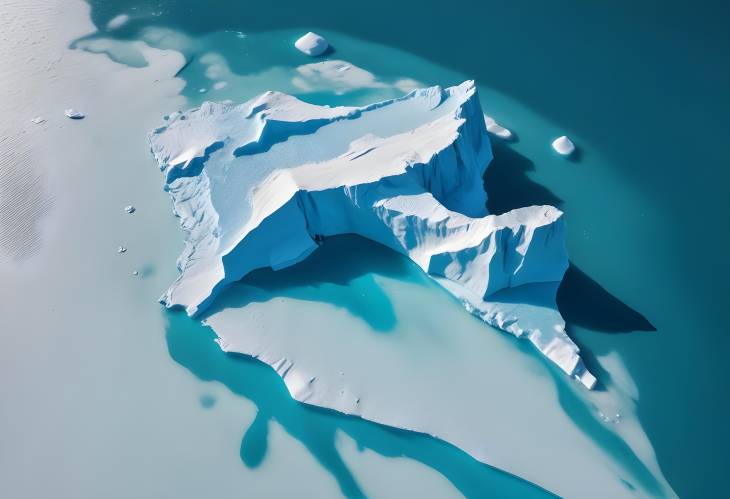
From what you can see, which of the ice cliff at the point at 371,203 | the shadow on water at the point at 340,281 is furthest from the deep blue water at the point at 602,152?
the shadow on water at the point at 340,281

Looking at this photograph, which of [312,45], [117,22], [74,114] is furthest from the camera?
[117,22]

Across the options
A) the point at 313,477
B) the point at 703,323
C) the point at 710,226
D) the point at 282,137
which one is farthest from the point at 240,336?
the point at 710,226

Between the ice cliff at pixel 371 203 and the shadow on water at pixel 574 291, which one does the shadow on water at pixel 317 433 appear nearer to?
the ice cliff at pixel 371 203

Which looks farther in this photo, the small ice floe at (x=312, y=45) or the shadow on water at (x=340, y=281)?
the small ice floe at (x=312, y=45)

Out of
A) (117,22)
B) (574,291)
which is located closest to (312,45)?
(117,22)

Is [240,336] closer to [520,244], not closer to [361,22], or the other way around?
[520,244]

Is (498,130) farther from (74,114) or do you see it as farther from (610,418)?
(74,114)

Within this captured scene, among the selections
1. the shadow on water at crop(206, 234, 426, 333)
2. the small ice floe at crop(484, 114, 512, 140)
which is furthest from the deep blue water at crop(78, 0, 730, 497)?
the shadow on water at crop(206, 234, 426, 333)
